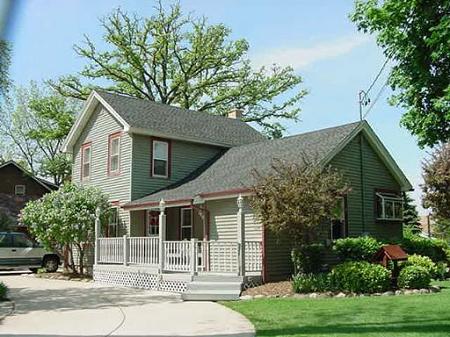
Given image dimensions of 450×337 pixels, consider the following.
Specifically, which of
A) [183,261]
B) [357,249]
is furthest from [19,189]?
[357,249]

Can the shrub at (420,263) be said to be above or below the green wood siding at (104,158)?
below

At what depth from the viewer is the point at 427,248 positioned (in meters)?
19.6

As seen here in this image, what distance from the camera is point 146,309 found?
40.9 ft

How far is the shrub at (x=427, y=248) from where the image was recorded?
1930 centimetres

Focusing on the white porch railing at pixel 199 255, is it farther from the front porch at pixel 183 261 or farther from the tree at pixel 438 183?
the tree at pixel 438 183

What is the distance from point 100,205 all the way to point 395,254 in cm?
1268

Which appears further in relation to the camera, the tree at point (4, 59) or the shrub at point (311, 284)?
the shrub at point (311, 284)

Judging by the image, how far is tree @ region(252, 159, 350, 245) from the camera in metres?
14.5

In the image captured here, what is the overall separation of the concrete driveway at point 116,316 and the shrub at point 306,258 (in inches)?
123

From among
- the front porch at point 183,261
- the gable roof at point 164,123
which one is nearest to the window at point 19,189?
the gable roof at point 164,123

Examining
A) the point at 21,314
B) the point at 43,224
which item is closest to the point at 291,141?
the point at 43,224

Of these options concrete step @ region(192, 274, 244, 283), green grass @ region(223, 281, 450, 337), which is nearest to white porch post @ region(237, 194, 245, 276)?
concrete step @ region(192, 274, 244, 283)

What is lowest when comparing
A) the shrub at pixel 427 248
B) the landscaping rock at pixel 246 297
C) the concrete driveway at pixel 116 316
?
the concrete driveway at pixel 116 316

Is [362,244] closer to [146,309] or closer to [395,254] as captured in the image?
[395,254]
